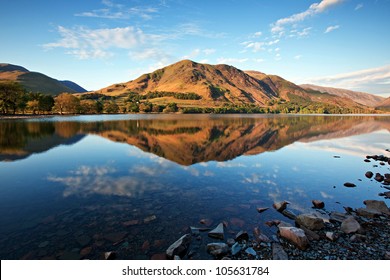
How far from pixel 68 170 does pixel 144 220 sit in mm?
18747

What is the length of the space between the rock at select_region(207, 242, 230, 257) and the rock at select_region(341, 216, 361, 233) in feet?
26.9

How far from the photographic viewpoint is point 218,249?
11.9 m

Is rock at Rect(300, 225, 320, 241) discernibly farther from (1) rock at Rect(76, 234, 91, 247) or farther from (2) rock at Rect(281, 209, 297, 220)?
(1) rock at Rect(76, 234, 91, 247)

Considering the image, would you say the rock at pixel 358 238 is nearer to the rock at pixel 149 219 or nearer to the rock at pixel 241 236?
the rock at pixel 241 236

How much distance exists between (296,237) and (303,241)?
389mm

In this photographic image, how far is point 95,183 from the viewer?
947 inches

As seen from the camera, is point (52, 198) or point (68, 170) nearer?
point (52, 198)

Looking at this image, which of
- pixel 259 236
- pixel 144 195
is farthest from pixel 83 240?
pixel 259 236

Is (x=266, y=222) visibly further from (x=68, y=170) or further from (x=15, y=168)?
(x=15, y=168)

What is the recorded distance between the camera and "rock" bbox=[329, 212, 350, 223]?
1599cm

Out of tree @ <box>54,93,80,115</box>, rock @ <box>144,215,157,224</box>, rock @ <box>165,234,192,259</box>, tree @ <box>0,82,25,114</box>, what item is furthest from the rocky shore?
tree @ <box>54,93,80,115</box>

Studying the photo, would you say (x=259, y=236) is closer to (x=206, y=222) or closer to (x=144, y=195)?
(x=206, y=222)

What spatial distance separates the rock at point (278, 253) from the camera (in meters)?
11.6

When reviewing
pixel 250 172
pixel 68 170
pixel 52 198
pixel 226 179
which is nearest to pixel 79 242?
pixel 52 198
